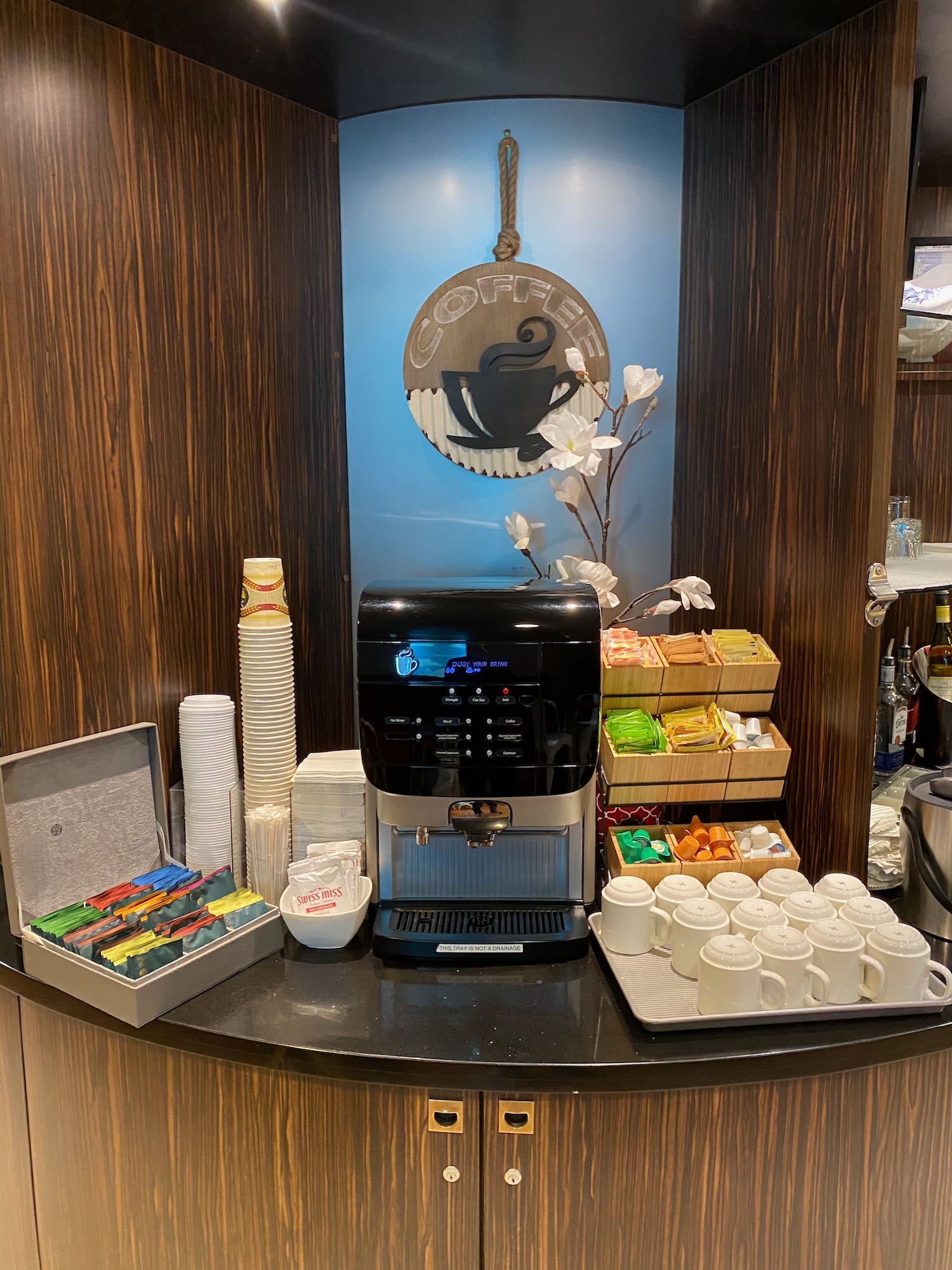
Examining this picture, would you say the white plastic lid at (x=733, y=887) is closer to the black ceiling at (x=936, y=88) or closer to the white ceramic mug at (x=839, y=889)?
the white ceramic mug at (x=839, y=889)

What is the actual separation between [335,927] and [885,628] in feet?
4.78

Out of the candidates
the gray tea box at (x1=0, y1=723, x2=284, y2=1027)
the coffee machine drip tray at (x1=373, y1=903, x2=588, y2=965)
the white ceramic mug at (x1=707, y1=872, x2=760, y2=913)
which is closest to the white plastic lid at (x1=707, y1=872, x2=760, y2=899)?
the white ceramic mug at (x1=707, y1=872, x2=760, y2=913)

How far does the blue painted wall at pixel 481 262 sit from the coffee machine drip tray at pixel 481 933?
863 mm

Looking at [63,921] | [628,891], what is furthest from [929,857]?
[63,921]

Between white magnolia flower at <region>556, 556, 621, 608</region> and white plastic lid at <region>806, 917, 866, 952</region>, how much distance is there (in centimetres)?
74

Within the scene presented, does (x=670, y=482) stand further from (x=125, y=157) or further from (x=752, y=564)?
(x=125, y=157)

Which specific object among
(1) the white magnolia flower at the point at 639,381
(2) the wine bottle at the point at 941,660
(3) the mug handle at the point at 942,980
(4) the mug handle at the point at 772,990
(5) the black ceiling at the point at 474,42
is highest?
(5) the black ceiling at the point at 474,42

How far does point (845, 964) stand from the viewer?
1238mm

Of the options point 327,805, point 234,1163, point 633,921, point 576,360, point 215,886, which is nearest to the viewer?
point 234,1163

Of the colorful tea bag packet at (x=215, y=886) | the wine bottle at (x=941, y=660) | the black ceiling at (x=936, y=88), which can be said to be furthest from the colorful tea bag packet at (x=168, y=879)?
the black ceiling at (x=936, y=88)

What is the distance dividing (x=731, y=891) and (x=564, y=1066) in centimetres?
41

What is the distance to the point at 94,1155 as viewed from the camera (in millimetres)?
1342

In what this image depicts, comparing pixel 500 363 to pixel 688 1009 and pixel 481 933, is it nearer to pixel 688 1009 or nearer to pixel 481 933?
pixel 481 933

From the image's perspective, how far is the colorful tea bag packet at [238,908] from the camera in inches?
54.5
